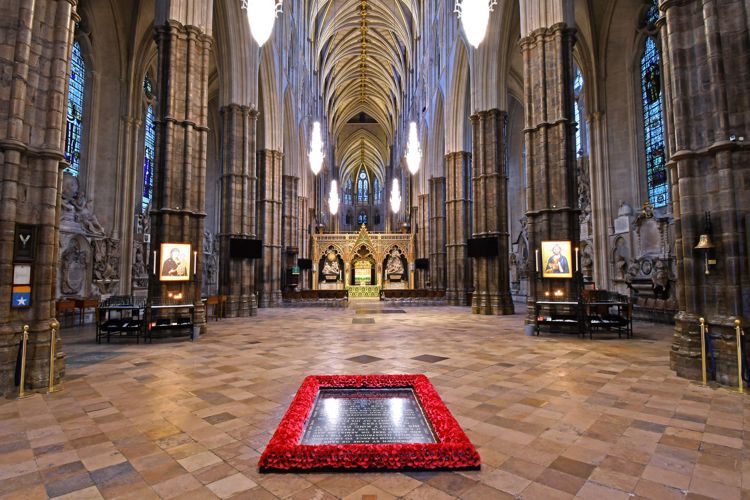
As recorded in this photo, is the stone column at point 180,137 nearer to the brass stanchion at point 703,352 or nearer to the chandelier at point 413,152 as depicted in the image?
the brass stanchion at point 703,352

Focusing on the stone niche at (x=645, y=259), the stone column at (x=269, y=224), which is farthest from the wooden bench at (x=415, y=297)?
the stone niche at (x=645, y=259)

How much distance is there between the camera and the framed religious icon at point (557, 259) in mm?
11852

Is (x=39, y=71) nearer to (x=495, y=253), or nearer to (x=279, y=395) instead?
(x=279, y=395)

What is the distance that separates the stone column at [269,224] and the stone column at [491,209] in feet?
38.1

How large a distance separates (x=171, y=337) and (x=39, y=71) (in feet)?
23.9

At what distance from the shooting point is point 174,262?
38.0ft

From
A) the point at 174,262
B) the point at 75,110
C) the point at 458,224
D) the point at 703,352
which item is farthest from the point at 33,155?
the point at 458,224

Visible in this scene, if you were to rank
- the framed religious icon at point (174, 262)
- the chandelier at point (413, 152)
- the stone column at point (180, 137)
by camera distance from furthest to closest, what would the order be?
the chandelier at point (413, 152), the stone column at point (180, 137), the framed religious icon at point (174, 262)

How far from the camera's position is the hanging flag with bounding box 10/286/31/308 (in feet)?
19.5

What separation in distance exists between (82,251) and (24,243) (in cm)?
1284

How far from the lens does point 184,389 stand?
19.0 feet

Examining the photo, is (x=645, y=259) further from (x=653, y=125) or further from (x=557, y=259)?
(x=557, y=259)

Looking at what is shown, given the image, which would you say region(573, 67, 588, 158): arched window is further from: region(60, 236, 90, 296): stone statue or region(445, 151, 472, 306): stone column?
region(60, 236, 90, 296): stone statue

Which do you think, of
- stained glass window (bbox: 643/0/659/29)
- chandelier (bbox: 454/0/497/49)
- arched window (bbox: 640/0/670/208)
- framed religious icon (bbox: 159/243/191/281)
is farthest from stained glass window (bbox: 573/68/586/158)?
framed religious icon (bbox: 159/243/191/281)
